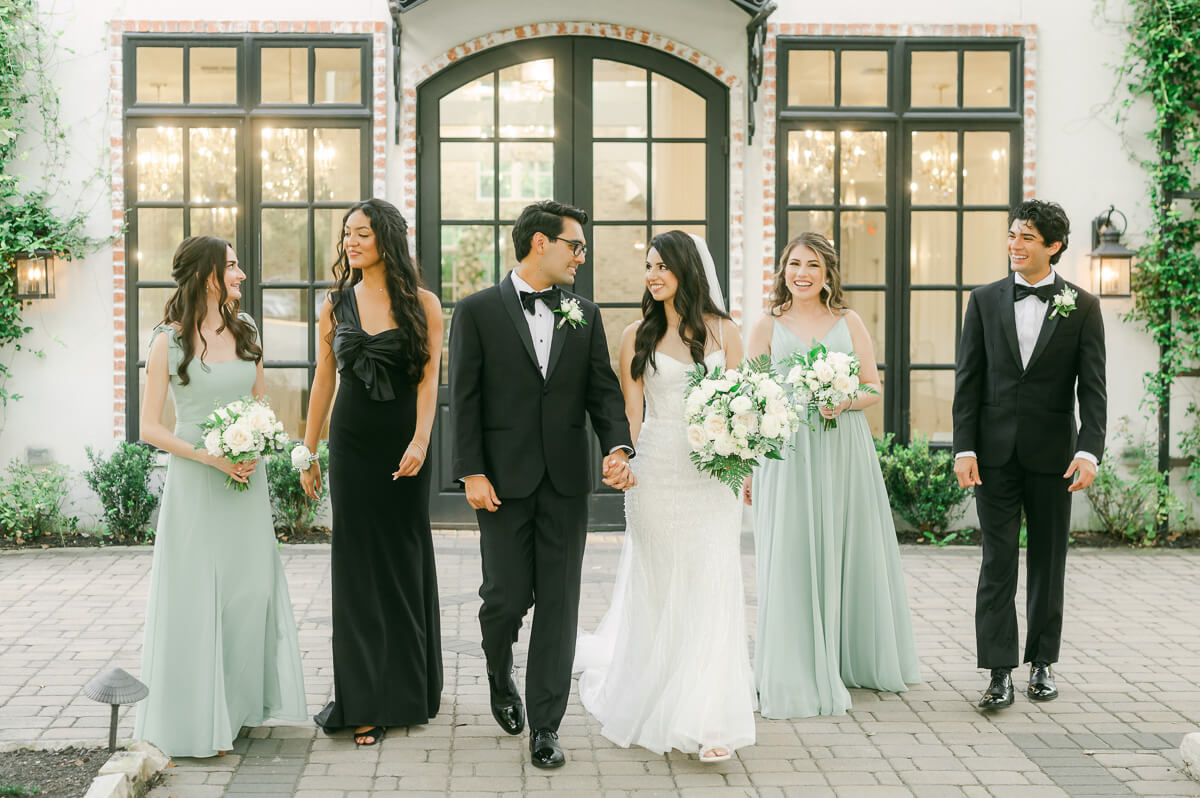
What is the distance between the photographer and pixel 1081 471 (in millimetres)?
5383

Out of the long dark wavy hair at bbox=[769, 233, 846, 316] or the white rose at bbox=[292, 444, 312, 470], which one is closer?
the white rose at bbox=[292, 444, 312, 470]

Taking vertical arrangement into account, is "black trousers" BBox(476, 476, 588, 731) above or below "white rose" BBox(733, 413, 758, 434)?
below

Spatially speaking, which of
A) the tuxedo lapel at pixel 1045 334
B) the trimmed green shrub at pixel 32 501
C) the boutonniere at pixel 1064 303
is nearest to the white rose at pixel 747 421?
the tuxedo lapel at pixel 1045 334

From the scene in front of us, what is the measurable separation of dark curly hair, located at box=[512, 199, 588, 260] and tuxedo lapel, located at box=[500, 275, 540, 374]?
0.15 meters

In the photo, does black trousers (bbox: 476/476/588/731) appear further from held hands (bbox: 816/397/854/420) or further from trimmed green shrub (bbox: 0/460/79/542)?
trimmed green shrub (bbox: 0/460/79/542)

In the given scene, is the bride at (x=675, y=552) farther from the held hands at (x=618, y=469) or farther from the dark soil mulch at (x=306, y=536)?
the dark soil mulch at (x=306, y=536)

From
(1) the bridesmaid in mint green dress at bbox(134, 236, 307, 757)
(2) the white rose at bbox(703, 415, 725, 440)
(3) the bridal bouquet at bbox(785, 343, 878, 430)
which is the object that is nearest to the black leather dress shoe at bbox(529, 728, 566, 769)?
(1) the bridesmaid in mint green dress at bbox(134, 236, 307, 757)

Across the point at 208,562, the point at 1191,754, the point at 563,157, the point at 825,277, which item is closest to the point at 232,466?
the point at 208,562

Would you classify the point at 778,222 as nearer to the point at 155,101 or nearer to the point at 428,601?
the point at 155,101

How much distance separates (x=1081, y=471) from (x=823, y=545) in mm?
1142

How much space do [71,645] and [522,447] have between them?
122 inches

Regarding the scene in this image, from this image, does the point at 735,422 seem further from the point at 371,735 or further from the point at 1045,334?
the point at 371,735

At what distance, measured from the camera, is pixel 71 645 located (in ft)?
21.0

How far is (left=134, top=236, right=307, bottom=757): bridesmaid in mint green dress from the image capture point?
15.6 feet
